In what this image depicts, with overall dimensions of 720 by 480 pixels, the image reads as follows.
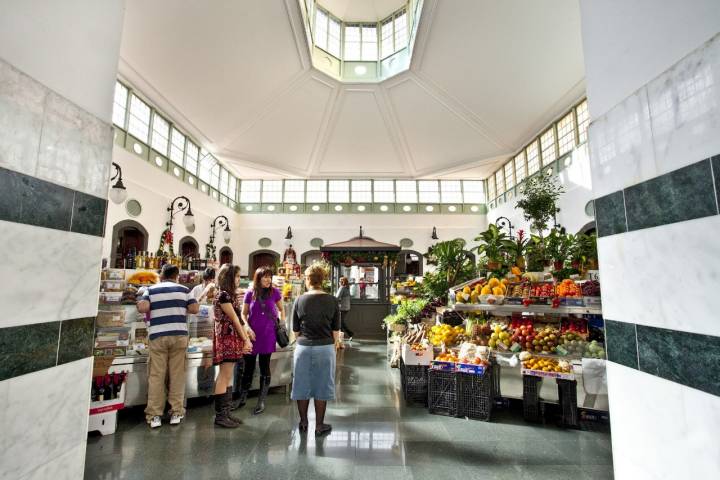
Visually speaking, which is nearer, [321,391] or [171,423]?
[321,391]

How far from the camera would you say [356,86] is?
37.3ft

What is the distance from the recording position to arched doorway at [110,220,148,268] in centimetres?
807

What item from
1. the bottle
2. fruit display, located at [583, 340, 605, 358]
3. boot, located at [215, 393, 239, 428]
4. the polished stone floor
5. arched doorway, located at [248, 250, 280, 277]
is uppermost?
arched doorway, located at [248, 250, 280, 277]

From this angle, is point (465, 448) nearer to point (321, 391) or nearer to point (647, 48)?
point (321, 391)

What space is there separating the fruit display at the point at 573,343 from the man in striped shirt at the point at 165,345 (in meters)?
4.05

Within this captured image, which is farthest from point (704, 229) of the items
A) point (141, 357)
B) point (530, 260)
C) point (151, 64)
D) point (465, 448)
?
point (151, 64)

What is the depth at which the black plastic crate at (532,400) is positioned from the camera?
3.68 meters

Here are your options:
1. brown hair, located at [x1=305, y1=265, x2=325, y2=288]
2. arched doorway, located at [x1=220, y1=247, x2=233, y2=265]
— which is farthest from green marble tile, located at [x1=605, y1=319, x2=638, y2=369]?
arched doorway, located at [x1=220, y1=247, x2=233, y2=265]

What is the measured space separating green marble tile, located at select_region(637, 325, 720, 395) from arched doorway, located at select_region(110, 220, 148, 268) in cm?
901

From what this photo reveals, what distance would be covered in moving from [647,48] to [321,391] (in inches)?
Answer: 124

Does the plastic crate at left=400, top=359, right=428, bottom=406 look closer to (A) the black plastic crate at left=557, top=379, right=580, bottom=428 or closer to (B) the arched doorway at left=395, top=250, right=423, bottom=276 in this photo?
(A) the black plastic crate at left=557, top=379, right=580, bottom=428

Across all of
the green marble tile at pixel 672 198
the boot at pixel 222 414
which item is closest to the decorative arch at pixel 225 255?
the boot at pixel 222 414

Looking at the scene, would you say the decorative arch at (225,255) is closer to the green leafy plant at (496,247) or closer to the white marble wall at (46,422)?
the green leafy plant at (496,247)

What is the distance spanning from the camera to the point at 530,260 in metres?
4.78
